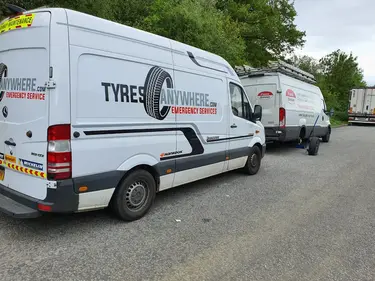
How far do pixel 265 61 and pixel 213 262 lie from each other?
73.4 ft

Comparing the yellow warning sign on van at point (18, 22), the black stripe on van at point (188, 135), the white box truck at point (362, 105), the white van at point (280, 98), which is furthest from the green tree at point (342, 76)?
the yellow warning sign on van at point (18, 22)

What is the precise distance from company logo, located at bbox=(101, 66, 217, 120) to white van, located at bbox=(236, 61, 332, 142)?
5273 mm

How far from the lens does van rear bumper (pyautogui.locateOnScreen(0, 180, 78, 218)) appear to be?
3.25 metres

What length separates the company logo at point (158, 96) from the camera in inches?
148

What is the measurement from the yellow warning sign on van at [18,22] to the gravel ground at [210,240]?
2.48 metres

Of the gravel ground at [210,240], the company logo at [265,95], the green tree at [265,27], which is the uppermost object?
the green tree at [265,27]

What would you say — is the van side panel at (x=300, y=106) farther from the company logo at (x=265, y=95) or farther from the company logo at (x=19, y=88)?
the company logo at (x=19, y=88)

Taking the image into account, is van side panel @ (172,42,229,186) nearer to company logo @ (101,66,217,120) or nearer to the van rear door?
company logo @ (101,66,217,120)

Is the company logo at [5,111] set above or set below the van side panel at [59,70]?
below

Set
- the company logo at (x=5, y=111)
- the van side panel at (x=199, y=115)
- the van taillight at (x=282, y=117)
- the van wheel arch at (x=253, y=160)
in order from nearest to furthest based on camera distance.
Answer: the company logo at (x=5, y=111) → the van side panel at (x=199, y=115) → the van wheel arch at (x=253, y=160) → the van taillight at (x=282, y=117)

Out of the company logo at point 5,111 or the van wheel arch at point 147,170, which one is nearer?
the company logo at point 5,111

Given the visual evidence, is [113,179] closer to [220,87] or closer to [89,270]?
[89,270]

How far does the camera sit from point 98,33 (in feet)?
11.6

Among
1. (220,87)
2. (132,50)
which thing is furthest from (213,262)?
(220,87)
